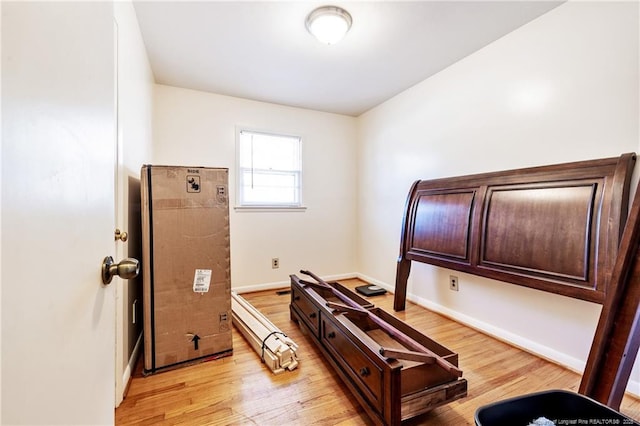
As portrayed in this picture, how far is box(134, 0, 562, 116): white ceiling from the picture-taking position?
1.94 metres

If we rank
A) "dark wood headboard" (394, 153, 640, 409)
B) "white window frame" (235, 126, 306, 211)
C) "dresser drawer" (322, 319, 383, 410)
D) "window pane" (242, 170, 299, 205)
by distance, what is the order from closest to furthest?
"dark wood headboard" (394, 153, 640, 409) → "dresser drawer" (322, 319, 383, 410) → "white window frame" (235, 126, 306, 211) → "window pane" (242, 170, 299, 205)

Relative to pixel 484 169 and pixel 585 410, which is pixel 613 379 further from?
pixel 484 169

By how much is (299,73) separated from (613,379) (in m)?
3.01

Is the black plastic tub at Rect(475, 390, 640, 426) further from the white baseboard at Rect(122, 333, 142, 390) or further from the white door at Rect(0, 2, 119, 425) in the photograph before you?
the white baseboard at Rect(122, 333, 142, 390)

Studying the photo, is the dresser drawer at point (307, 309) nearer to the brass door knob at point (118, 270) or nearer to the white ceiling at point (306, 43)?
the brass door knob at point (118, 270)

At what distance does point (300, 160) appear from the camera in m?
3.78

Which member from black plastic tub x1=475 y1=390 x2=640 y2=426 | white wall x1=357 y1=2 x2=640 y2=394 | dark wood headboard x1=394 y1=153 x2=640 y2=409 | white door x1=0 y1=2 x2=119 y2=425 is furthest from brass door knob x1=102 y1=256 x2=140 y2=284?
white wall x1=357 y1=2 x2=640 y2=394

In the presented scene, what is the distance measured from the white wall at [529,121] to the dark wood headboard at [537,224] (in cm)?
28

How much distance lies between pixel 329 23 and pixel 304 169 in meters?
1.98

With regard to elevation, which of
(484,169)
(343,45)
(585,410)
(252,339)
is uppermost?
(343,45)

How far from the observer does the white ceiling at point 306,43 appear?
6.37 feet

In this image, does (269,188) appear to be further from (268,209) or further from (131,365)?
(131,365)

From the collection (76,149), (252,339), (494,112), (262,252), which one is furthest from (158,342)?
(494,112)

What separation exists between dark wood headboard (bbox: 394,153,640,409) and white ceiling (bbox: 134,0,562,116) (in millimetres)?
1147
